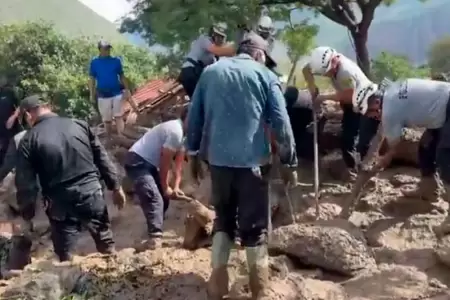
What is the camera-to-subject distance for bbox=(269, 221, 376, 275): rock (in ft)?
18.6

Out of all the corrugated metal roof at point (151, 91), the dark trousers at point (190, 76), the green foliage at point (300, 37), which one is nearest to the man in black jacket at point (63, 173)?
the dark trousers at point (190, 76)

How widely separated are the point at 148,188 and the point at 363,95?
221 cm

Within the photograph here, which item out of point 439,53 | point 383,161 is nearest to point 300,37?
point 383,161

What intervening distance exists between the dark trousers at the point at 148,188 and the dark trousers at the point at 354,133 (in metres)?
2.34

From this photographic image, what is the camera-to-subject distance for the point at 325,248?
5.74 meters

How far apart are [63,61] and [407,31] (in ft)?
27.1

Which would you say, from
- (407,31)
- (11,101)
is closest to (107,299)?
(11,101)

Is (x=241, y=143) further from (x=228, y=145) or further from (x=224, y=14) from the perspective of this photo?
(x=224, y=14)

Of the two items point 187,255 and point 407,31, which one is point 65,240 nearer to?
point 187,255

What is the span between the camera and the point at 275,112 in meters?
4.82

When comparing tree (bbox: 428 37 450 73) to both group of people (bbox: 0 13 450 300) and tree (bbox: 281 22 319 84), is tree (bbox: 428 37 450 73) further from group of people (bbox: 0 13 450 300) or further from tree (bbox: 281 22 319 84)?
group of people (bbox: 0 13 450 300)

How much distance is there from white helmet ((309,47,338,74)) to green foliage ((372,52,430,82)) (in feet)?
13.9

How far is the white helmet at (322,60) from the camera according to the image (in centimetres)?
752

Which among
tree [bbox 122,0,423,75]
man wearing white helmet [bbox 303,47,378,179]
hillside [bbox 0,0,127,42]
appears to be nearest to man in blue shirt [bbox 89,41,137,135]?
tree [bbox 122,0,423,75]
